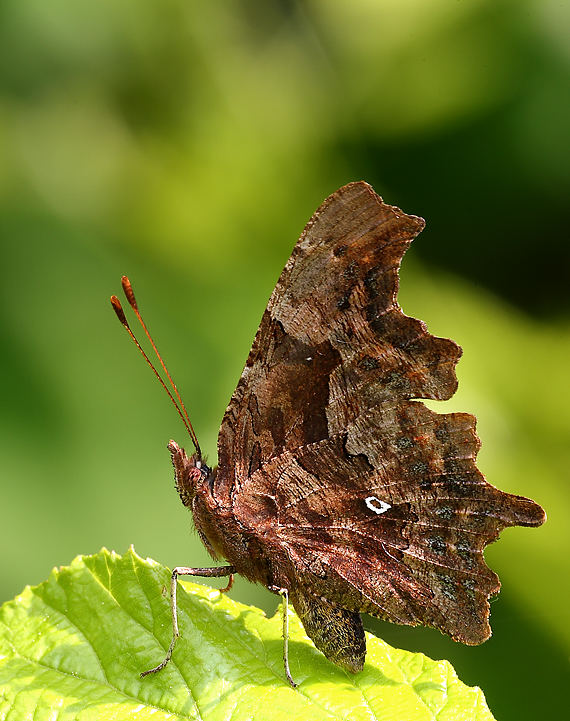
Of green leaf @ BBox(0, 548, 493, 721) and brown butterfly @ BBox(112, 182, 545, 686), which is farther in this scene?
brown butterfly @ BBox(112, 182, 545, 686)

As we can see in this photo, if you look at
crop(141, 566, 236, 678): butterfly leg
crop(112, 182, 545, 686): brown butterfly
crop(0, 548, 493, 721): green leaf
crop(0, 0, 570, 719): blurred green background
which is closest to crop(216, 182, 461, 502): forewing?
crop(112, 182, 545, 686): brown butterfly

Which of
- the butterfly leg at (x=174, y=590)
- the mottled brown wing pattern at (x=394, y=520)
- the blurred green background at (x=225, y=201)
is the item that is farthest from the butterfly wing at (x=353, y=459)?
the blurred green background at (x=225, y=201)

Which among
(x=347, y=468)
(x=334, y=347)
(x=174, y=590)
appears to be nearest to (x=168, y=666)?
(x=174, y=590)

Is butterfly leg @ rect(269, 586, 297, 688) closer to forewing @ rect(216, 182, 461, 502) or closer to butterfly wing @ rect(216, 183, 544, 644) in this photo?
butterfly wing @ rect(216, 183, 544, 644)

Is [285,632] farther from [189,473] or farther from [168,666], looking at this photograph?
[189,473]

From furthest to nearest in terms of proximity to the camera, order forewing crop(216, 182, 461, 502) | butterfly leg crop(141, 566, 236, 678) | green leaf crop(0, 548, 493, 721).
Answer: forewing crop(216, 182, 461, 502) → butterfly leg crop(141, 566, 236, 678) → green leaf crop(0, 548, 493, 721)

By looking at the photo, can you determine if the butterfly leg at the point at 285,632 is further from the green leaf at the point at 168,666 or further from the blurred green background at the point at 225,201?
the blurred green background at the point at 225,201

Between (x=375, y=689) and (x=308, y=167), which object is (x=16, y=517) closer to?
(x=375, y=689)
